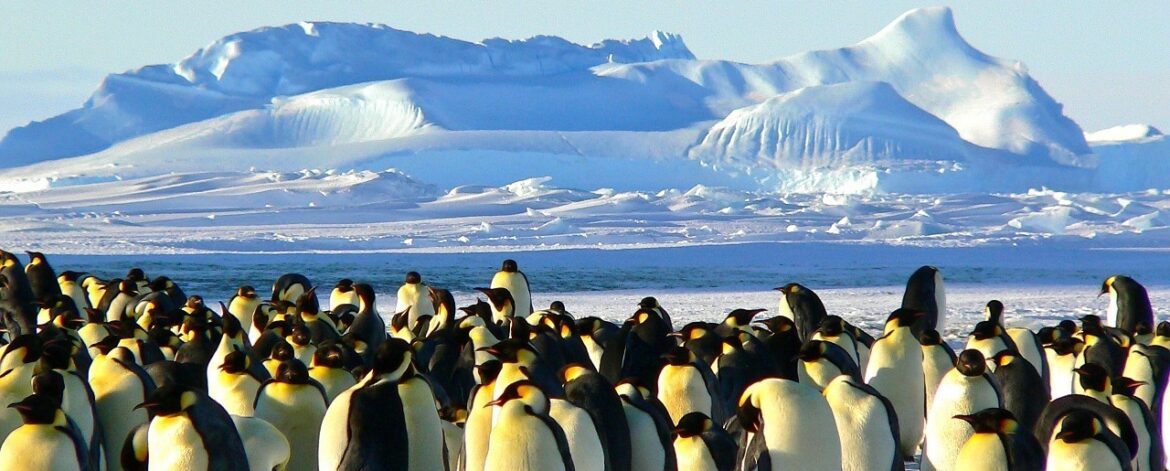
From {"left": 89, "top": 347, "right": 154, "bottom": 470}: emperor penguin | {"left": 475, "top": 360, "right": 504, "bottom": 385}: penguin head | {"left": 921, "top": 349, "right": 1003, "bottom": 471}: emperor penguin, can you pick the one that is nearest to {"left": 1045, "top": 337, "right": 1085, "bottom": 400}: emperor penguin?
{"left": 921, "top": 349, "right": 1003, "bottom": 471}: emperor penguin

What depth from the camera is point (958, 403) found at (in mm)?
4449

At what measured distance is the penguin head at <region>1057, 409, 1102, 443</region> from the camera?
11.9 feet

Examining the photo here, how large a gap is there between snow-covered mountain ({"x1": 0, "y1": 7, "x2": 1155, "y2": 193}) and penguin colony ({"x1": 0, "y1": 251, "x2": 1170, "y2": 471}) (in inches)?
1447

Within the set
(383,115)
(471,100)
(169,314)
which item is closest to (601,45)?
(471,100)

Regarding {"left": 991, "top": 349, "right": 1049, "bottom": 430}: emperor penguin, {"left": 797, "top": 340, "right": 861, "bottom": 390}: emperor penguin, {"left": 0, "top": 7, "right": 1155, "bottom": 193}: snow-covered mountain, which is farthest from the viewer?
{"left": 0, "top": 7, "right": 1155, "bottom": 193}: snow-covered mountain

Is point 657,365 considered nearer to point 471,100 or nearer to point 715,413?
point 715,413

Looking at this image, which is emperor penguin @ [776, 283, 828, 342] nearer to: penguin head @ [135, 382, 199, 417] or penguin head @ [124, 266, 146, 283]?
penguin head @ [124, 266, 146, 283]

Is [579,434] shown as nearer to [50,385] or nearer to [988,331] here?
[50,385]

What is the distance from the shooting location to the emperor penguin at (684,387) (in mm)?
4699

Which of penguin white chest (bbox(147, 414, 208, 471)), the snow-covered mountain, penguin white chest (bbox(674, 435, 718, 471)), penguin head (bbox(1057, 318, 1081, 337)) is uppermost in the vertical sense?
Answer: the snow-covered mountain

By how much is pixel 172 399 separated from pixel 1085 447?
226 centimetres

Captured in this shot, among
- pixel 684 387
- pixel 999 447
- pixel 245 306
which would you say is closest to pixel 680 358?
pixel 684 387

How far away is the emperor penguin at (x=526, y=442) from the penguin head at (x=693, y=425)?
583mm

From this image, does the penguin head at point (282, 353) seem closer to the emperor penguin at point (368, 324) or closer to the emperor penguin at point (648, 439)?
the emperor penguin at point (648, 439)
